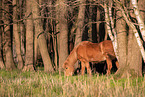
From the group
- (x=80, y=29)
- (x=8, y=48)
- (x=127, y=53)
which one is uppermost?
(x=80, y=29)

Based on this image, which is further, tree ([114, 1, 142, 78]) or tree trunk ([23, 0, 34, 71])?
tree trunk ([23, 0, 34, 71])

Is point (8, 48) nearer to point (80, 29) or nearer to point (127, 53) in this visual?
point (80, 29)

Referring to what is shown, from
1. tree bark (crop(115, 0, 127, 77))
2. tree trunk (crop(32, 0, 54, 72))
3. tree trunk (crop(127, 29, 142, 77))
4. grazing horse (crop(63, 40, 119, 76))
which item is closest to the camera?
tree trunk (crop(127, 29, 142, 77))

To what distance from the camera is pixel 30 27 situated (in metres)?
16.1

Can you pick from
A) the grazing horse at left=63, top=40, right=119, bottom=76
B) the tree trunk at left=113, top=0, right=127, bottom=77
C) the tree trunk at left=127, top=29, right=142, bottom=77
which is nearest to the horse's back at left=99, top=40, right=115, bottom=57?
the grazing horse at left=63, top=40, right=119, bottom=76

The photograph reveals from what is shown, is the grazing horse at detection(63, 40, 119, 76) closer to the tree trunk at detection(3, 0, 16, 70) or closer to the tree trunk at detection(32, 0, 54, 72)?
the tree trunk at detection(32, 0, 54, 72)

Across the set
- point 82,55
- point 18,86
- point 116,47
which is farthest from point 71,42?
point 18,86

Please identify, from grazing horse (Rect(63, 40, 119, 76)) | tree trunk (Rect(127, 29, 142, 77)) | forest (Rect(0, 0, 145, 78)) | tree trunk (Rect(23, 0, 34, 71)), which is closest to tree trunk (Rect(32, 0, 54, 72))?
forest (Rect(0, 0, 145, 78))

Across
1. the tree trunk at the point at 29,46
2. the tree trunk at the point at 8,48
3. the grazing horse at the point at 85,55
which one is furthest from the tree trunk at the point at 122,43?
the tree trunk at the point at 8,48

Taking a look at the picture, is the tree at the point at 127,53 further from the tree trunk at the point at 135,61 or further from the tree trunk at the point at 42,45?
the tree trunk at the point at 42,45

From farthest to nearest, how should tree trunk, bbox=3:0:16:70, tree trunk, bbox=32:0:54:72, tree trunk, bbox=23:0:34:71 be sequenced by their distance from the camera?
tree trunk, bbox=3:0:16:70, tree trunk, bbox=23:0:34:71, tree trunk, bbox=32:0:54:72

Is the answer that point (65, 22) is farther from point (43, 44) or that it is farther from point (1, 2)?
point (1, 2)

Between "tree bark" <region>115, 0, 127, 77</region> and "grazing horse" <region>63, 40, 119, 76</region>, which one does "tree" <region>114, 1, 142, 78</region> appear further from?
"grazing horse" <region>63, 40, 119, 76</region>

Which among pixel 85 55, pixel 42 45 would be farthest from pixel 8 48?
pixel 85 55
